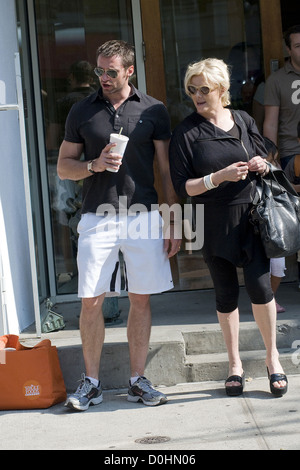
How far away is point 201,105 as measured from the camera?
14.3 ft

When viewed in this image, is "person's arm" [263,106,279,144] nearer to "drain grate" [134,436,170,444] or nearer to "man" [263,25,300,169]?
"man" [263,25,300,169]

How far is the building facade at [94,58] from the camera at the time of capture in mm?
6324

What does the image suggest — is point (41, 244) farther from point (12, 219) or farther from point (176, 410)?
point (176, 410)

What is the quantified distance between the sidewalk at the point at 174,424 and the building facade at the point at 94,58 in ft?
6.19

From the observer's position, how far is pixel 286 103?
5754 millimetres

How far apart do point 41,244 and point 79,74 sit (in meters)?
1.45

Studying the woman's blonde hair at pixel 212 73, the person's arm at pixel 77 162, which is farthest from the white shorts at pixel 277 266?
the person's arm at pixel 77 162

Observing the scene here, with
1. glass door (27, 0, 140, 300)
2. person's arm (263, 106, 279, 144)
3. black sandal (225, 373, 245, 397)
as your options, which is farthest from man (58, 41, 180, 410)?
glass door (27, 0, 140, 300)

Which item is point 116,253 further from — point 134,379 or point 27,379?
point 27,379

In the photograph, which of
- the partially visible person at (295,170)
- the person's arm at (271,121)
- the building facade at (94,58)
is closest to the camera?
the partially visible person at (295,170)

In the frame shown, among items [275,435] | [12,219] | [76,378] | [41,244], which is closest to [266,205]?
[275,435]

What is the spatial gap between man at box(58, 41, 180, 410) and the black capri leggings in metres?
0.28

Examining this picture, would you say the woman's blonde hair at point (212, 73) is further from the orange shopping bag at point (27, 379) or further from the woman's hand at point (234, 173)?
the orange shopping bag at point (27, 379)

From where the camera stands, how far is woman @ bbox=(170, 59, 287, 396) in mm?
4316
